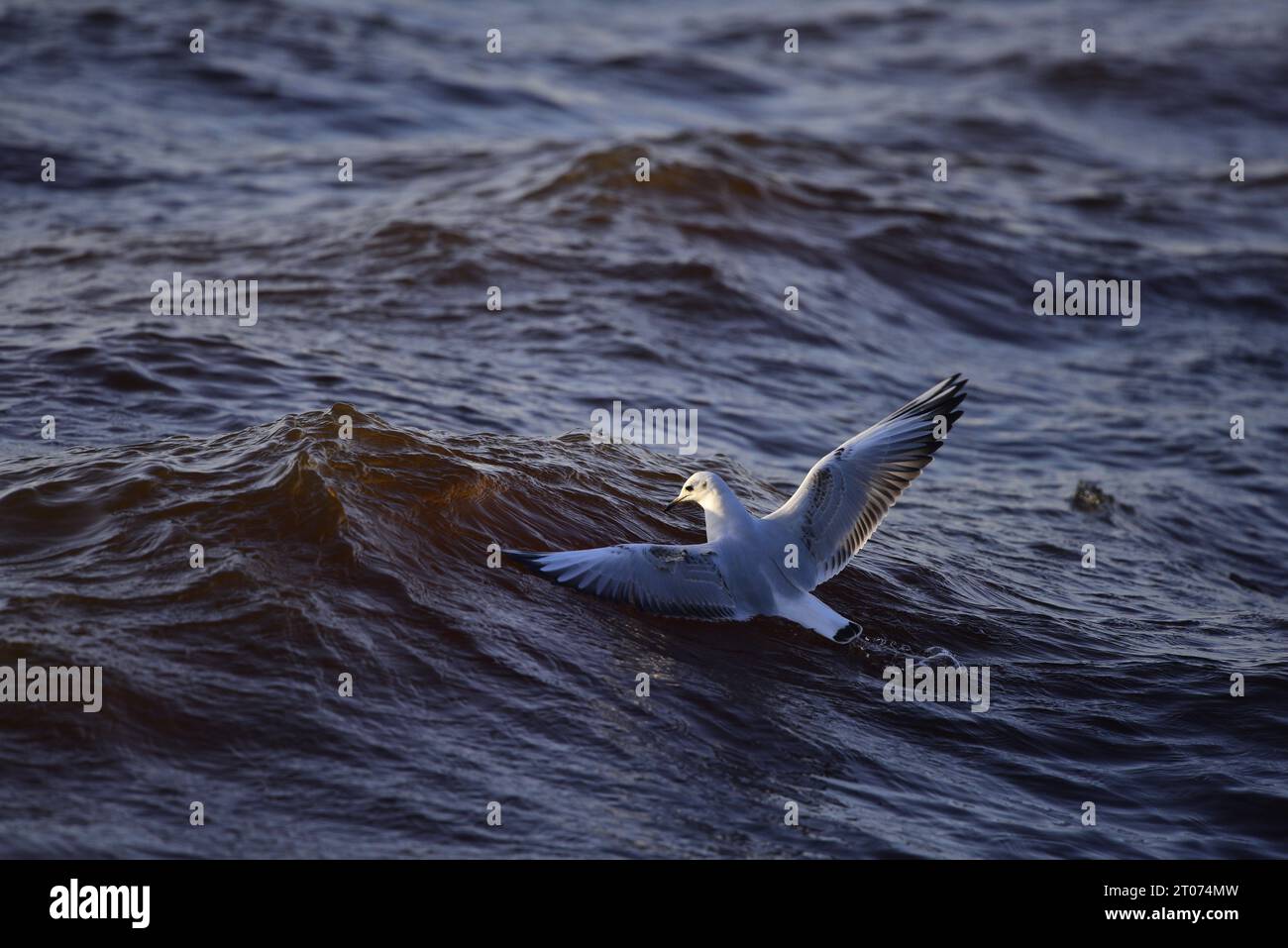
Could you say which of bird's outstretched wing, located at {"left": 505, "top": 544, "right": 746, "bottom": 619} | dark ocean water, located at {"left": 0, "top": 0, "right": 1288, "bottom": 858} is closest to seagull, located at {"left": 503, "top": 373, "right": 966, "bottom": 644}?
bird's outstretched wing, located at {"left": 505, "top": 544, "right": 746, "bottom": 619}

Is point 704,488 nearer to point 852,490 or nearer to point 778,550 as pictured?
point 778,550

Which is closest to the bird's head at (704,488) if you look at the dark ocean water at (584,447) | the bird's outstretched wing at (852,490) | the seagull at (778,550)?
the seagull at (778,550)

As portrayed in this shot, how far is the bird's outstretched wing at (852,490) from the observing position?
7.36 m

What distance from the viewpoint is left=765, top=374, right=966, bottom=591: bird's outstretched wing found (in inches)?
290

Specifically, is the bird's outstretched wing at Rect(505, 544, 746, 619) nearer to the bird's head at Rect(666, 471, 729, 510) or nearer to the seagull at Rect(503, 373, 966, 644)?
the seagull at Rect(503, 373, 966, 644)

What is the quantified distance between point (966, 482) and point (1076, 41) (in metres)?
17.8

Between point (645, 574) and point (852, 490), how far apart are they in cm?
130

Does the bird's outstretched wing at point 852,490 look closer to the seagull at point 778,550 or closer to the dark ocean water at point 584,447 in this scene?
the seagull at point 778,550

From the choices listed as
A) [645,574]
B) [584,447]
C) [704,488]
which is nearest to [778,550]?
[704,488]

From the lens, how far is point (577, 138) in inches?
715

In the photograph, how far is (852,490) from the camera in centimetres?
749

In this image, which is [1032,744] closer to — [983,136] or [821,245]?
[821,245]
